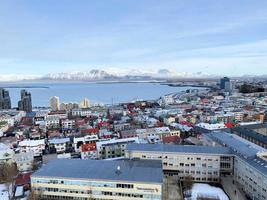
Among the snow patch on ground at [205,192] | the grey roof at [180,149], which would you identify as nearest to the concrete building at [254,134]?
the grey roof at [180,149]

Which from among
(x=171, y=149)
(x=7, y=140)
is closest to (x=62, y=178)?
(x=171, y=149)

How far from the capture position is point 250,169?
22.2 feet

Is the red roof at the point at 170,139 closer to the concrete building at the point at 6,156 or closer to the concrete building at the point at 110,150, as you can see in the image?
the concrete building at the point at 110,150

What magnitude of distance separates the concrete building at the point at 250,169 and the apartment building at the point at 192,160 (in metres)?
0.36

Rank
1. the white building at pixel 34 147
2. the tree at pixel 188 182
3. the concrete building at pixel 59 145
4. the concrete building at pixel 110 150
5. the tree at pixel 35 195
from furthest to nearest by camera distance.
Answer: the concrete building at pixel 59 145 < the white building at pixel 34 147 < the concrete building at pixel 110 150 < the tree at pixel 188 182 < the tree at pixel 35 195

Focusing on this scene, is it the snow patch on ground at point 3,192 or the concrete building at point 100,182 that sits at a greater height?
the concrete building at point 100,182

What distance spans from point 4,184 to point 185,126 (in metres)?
9.46

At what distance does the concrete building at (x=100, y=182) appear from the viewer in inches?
241

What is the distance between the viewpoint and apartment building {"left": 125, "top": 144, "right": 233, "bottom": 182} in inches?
316

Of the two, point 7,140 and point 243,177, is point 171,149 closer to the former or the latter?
point 243,177

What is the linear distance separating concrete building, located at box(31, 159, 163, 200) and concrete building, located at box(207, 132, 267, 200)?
7.45 ft

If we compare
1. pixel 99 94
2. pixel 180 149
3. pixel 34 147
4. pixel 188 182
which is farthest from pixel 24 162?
pixel 99 94

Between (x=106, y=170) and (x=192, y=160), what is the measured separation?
9.39 feet

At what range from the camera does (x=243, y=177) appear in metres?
7.18
